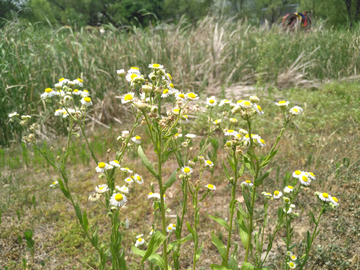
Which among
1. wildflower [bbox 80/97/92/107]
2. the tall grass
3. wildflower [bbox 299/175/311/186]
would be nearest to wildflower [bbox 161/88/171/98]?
wildflower [bbox 80/97/92/107]

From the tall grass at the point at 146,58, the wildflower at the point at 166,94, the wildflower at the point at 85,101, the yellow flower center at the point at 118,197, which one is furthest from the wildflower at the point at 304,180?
the tall grass at the point at 146,58

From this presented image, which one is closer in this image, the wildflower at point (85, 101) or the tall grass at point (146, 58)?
the wildflower at point (85, 101)

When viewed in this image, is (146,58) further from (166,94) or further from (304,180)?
(304,180)

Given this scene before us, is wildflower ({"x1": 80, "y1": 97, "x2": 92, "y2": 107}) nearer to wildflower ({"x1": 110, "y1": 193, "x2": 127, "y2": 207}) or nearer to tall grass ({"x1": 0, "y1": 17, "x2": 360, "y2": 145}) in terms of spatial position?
wildflower ({"x1": 110, "y1": 193, "x2": 127, "y2": 207})

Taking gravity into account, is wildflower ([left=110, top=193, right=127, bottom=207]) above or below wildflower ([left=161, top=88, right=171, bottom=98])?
below

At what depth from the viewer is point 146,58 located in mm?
4934

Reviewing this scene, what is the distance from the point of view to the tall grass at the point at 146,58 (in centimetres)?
421

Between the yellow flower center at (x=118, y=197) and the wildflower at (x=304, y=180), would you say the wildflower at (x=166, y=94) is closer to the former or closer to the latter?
the yellow flower center at (x=118, y=197)

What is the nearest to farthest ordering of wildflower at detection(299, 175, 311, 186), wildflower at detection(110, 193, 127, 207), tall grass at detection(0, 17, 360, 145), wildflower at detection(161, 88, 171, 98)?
wildflower at detection(110, 193, 127, 207)
wildflower at detection(161, 88, 171, 98)
wildflower at detection(299, 175, 311, 186)
tall grass at detection(0, 17, 360, 145)

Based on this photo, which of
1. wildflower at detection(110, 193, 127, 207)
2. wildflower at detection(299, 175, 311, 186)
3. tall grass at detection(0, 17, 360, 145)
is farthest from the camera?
tall grass at detection(0, 17, 360, 145)

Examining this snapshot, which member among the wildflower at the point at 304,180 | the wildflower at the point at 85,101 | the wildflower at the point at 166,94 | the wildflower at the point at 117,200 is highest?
the wildflower at the point at 166,94

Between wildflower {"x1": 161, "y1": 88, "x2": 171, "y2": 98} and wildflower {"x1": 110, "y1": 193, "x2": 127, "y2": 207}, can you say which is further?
wildflower {"x1": 161, "y1": 88, "x2": 171, "y2": 98}

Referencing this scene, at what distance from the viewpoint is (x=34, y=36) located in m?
5.22

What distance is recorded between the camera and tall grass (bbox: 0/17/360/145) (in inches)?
166
